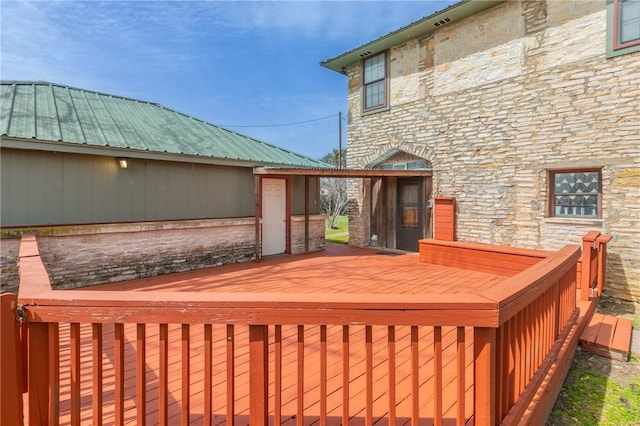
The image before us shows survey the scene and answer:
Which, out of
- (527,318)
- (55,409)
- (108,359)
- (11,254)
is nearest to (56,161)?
(11,254)

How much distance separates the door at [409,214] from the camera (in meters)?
9.27

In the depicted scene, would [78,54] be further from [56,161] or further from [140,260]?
[140,260]

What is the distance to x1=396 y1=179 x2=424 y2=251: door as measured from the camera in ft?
30.4

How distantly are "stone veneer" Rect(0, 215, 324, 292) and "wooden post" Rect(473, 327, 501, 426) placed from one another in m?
6.46

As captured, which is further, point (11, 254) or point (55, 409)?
point (11, 254)

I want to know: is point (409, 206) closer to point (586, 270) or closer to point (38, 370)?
point (586, 270)

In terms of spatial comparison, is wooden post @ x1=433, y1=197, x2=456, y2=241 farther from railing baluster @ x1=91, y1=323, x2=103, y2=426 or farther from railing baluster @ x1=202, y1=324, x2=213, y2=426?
railing baluster @ x1=91, y1=323, x2=103, y2=426

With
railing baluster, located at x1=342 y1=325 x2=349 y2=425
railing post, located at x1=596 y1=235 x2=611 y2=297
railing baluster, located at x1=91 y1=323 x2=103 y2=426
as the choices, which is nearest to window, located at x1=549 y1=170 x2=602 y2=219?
railing post, located at x1=596 y1=235 x2=611 y2=297

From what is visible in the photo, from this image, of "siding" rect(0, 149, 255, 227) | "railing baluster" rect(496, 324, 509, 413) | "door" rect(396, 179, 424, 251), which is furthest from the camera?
"door" rect(396, 179, 424, 251)

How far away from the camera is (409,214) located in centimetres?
959

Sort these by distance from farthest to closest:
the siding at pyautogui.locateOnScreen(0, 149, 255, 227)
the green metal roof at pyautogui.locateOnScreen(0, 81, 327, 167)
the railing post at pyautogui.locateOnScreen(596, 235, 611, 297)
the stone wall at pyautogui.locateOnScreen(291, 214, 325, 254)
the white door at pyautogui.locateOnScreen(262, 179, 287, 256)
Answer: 1. the stone wall at pyautogui.locateOnScreen(291, 214, 325, 254)
2. the white door at pyautogui.locateOnScreen(262, 179, 287, 256)
3. the green metal roof at pyautogui.locateOnScreen(0, 81, 327, 167)
4. the siding at pyautogui.locateOnScreen(0, 149, 255, 227)
5. the railing post at pyautogui.locateOnScreen(596, 235, 611, 297)

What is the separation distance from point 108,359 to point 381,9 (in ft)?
30.3

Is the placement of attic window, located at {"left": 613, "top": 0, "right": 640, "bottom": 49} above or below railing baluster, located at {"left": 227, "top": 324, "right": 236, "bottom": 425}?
above

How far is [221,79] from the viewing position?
77.4 ft
